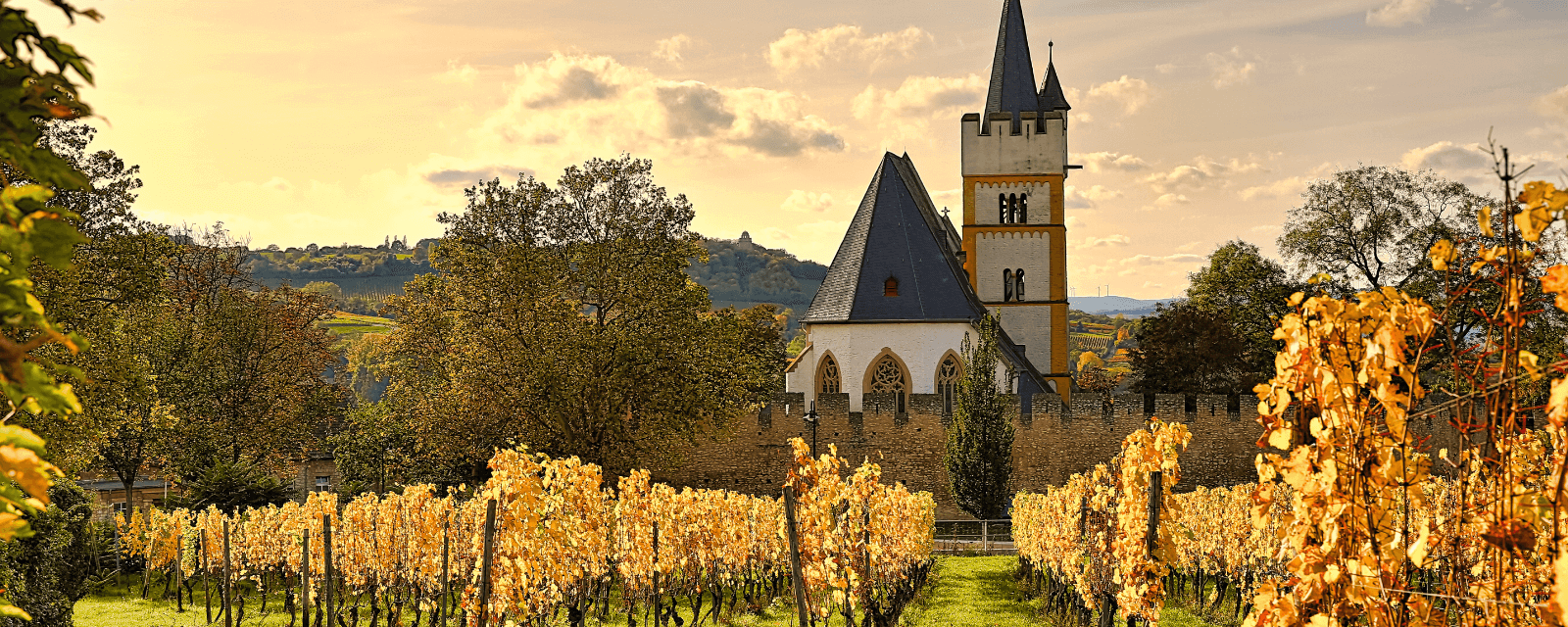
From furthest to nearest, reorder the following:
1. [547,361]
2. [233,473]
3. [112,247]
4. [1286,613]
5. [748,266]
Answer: [748,266], [233,473], [547,361], [112,247], [1286,613]

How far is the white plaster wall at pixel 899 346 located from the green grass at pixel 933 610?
826cm

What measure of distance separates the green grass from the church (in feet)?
25.7

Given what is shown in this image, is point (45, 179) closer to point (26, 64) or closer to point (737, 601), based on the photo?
point (26, 64)

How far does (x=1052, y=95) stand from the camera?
114 ft

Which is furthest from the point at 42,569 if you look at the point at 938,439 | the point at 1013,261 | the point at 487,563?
the point at 1013,261

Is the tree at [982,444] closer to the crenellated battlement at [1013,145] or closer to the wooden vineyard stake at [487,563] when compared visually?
the crenellated battlement at [1013,145]

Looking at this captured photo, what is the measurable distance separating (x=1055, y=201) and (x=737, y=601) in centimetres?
2135

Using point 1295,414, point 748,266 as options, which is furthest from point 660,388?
point 748,266

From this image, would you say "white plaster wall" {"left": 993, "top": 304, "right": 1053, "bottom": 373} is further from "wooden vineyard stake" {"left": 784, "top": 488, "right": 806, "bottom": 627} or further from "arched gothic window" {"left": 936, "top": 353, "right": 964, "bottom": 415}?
"wooden vineyard stake" {"left": 784, "top": 488, "right": 806, "bottom": 627}

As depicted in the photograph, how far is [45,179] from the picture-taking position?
1.82 meters

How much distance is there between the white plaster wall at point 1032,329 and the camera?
33750 millimetres

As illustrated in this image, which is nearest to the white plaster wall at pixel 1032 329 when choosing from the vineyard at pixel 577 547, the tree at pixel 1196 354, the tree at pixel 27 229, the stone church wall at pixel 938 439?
the tree at pixel 1196 354

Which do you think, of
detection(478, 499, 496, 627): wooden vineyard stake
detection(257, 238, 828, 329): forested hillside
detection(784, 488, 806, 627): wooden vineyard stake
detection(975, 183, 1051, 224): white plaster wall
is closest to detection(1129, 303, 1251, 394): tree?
detection(975, 183, 1051, 224): white plaster wall

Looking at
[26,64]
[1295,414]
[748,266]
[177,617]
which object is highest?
[748,266]
